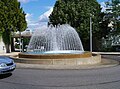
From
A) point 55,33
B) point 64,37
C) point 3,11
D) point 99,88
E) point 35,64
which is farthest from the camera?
point 3,11

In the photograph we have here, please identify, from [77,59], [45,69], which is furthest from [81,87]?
[77,59]

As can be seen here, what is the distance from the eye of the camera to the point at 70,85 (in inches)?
421

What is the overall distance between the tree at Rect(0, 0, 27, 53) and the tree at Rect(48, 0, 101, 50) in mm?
6554

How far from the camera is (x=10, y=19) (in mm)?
43125

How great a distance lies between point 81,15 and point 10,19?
1156 centimetres

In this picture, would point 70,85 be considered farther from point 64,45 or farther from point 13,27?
point 13,27

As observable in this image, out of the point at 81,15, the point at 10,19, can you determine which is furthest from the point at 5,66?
the point at 81,15

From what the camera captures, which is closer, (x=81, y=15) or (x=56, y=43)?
(x=56, y=43)

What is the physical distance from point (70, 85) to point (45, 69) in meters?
5.97

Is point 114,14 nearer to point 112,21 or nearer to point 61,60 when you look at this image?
point 112,21

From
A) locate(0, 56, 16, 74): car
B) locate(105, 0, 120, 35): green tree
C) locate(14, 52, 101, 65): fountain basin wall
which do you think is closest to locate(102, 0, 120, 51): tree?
locate(105, 0, 120, 35): green tree

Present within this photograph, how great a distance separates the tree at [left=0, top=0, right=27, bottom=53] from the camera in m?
42.5

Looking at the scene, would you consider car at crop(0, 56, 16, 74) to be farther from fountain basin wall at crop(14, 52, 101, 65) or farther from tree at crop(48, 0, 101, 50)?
tree at crop(48, 0, 101, 50)

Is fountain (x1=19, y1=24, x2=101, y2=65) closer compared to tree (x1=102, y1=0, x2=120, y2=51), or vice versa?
fountain (x1=19, y1=24, x2=101, y2=65)
